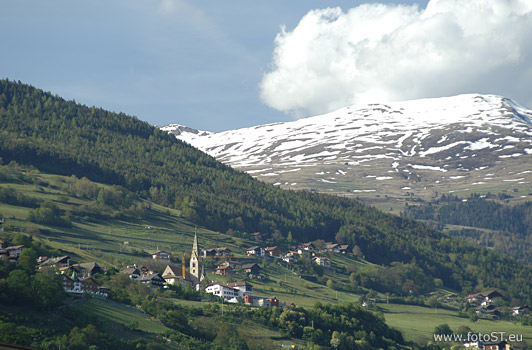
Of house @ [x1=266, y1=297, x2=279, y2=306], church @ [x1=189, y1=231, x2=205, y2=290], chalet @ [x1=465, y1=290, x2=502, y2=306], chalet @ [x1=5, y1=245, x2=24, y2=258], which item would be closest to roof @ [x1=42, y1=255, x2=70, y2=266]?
chalet @ [x1=5, y1=245, x2=24, y2=258]

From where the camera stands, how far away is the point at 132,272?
443ft

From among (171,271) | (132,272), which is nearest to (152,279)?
(132,272)

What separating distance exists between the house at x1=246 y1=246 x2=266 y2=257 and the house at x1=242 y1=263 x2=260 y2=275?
666 inches

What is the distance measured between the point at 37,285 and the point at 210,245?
88757mm

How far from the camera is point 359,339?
116m

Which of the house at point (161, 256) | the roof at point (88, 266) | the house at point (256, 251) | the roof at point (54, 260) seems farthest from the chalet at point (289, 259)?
the roof at point (88, 266)

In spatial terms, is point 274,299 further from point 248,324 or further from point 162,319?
point 162,319

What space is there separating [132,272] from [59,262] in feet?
49.3

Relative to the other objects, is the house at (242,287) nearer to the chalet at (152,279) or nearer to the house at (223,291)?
the house at (223,291)

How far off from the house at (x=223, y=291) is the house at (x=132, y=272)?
1395 centimetres

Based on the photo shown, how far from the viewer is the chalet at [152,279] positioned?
427ft

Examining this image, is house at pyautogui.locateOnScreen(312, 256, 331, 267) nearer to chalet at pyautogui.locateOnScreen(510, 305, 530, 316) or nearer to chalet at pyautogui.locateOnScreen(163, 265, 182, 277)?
chalet at pyautogui.locateOnScreen(510, 305, 530, 316)

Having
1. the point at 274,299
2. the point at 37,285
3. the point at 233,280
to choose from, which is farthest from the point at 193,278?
the point at 37,285

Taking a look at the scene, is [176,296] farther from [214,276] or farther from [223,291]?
[214,276]
